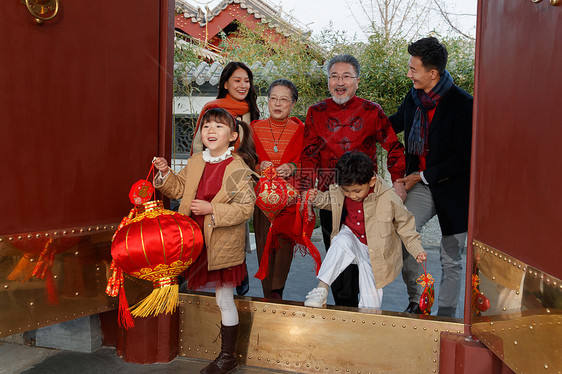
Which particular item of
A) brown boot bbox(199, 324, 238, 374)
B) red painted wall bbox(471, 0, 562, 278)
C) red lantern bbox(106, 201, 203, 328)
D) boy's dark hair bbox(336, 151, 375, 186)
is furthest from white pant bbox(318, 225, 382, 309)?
red lantern bbox(106, 201, 203, 328)

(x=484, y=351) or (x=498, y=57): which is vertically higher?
(x=498, y=57)

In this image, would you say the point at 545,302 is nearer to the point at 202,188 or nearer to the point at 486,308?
the point at 486,308

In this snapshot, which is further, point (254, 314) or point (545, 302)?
point (254, 314)

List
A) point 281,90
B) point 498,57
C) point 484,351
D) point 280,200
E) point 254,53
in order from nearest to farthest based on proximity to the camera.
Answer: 1. point 498,57
2. point 484,351
3. point 280,200
4. point 281,90
5. point 254,53

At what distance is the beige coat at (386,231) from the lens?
98.0 inches

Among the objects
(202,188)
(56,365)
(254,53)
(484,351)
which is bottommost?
(56,365)

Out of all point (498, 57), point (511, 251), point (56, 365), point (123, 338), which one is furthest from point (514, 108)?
point (56, 365)

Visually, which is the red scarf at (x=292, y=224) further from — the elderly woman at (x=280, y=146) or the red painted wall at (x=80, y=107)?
the red painted wall at (x=80, y=107)

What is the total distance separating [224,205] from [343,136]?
1039mm

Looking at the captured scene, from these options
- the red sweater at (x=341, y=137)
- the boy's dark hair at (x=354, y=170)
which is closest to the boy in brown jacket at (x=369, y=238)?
the boy's dark hair at (x=354, y=170)

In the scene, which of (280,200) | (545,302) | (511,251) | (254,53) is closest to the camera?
(545,302)

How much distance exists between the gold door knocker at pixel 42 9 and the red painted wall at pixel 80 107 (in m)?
0.03

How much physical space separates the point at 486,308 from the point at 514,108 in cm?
84

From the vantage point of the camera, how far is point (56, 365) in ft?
8.08
